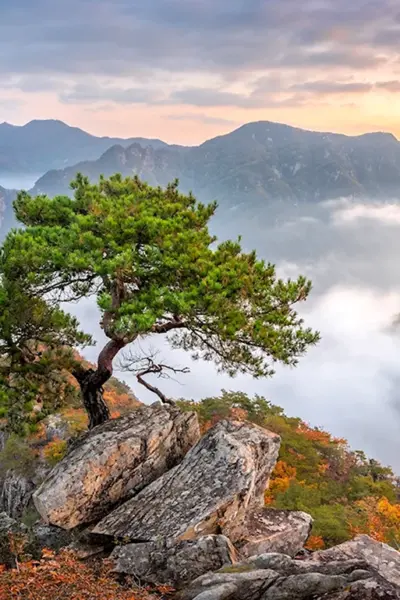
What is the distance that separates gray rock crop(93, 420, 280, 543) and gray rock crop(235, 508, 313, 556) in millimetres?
365

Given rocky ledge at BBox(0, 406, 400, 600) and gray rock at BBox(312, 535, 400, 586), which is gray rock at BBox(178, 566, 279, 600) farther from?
gray rock at BBox(312, 535, 400, 586)

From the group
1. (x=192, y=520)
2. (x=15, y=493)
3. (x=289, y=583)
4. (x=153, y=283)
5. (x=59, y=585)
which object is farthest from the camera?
(x=15, y=493)

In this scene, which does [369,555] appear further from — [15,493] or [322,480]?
[15,493]

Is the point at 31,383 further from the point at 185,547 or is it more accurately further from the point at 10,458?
the point at 10,458

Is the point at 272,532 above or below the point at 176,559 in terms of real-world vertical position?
above

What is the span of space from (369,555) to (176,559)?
402 cm

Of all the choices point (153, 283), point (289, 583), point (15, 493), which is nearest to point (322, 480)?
point (15, 493)

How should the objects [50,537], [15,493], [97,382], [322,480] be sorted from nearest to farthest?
[50,537], [97,382], [15,493], [322,480]

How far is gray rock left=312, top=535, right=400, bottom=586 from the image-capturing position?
9805 millimetres

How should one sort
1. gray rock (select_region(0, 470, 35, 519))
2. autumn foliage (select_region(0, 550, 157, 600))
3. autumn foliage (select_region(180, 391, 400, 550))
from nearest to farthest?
autumn foliage (select_region(0, 550, 157, 600)) → autumn foliage (select_region(180, 391, 400, 550)) → gray rock (select_region(0, 470, 35, 519))

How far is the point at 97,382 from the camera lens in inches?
604

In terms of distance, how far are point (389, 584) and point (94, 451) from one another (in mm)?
7239

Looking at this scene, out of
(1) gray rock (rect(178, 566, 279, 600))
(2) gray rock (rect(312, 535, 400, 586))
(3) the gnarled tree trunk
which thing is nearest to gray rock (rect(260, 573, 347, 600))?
(1) gray rock (rect(178, 566, 279, 600))

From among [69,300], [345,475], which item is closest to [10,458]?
[69,300]
